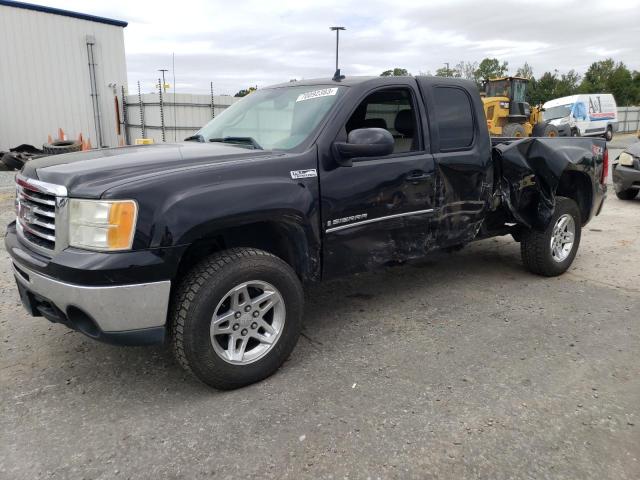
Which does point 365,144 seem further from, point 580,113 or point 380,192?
point 580,113

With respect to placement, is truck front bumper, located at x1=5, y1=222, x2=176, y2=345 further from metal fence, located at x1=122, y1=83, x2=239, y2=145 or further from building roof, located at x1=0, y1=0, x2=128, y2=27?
building roof, located at x1=0, y1=0, x2=128, y2=27

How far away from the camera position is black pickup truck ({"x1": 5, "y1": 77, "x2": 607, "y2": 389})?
2.74 m

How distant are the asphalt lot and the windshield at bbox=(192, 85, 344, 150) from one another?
4.91 feet

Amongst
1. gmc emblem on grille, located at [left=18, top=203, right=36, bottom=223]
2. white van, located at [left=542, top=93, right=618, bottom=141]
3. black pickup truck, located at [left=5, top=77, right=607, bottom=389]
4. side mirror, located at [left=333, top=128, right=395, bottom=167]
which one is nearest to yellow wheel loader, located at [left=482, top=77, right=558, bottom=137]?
white van, located at [left=542, top=93, right=618, bottom=141]

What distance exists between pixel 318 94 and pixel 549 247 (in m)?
2.86

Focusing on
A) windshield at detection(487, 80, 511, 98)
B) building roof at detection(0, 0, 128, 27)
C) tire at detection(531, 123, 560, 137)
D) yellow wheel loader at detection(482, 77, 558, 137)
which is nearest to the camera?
building roof at detection(0, 0, 128, 27)

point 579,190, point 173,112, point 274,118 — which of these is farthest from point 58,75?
point 579,190

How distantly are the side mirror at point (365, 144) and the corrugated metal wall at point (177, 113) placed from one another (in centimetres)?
1424

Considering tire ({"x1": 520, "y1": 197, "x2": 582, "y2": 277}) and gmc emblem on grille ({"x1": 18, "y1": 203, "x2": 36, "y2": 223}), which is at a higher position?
gmc emblem on grille ({"x1": 18, "y1": 203, "x2": 36, "y2": 223})

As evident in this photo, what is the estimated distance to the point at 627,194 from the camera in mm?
10289

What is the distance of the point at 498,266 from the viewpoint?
228 inches

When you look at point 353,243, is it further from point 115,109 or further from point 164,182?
point 115,109

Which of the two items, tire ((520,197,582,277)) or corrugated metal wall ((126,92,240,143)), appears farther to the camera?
corrugated metal wall ((126,92,240,143))

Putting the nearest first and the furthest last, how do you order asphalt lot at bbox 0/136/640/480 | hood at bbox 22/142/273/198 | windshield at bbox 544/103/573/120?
asphalt lot at bbox 0/136/640/480
hood at bbox 22/142/273/198
windshield at bbox 544/103/573/120
